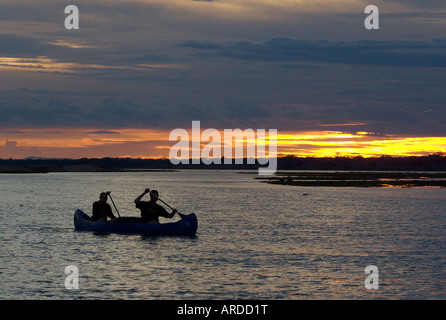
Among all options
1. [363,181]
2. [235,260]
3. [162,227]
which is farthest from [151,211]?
[363,181]

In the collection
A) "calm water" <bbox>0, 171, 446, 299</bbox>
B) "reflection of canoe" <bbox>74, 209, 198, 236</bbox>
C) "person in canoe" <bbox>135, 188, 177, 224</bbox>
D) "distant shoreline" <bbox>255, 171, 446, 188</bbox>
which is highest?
"person in canoe" <bbox>135, 188, 177, 224</bbox>

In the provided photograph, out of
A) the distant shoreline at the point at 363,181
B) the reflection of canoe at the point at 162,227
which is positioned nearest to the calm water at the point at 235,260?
the reflection of canoe at the point at 162,227

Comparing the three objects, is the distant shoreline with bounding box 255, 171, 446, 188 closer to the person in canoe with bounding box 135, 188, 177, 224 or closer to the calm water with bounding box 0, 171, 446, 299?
the calm water with bounding box 0, 171, 446, 299

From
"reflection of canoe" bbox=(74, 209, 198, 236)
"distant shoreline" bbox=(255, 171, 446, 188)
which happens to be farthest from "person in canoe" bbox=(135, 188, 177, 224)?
"distant shoreline" bbox=(255, 171, 446, 188)

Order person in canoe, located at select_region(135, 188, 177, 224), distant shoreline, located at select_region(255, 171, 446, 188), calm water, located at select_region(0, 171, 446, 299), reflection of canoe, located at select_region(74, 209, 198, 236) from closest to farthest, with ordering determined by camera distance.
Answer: calm water, located at select_region(0, 171, 446, 299), reflection of canoe, located at select_region(74, 209, 198, 236), person in canoe, located at select_region(135, 188, 177, 224), distant shoreline, located at select_region(255, 171, 446, 188)

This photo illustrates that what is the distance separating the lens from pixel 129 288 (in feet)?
66.1

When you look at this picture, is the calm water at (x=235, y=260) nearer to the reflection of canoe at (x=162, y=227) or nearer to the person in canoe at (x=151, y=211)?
the reflection of canoe at (x=162, y=227)

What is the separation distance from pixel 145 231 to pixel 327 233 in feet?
38.0

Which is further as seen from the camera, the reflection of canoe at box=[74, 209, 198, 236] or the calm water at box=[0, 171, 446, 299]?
the reflection of canoe at box=[74, 209, 198, 236]

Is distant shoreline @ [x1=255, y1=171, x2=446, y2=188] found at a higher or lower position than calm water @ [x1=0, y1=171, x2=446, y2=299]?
lower

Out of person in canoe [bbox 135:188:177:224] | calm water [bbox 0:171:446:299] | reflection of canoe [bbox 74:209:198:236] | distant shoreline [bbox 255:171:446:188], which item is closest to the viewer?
calm water [bbox 0:171:446:299]

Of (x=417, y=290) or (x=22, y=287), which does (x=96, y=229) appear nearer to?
(x=22, y=287)

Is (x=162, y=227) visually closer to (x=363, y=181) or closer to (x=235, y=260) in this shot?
(x=235, y=260)
